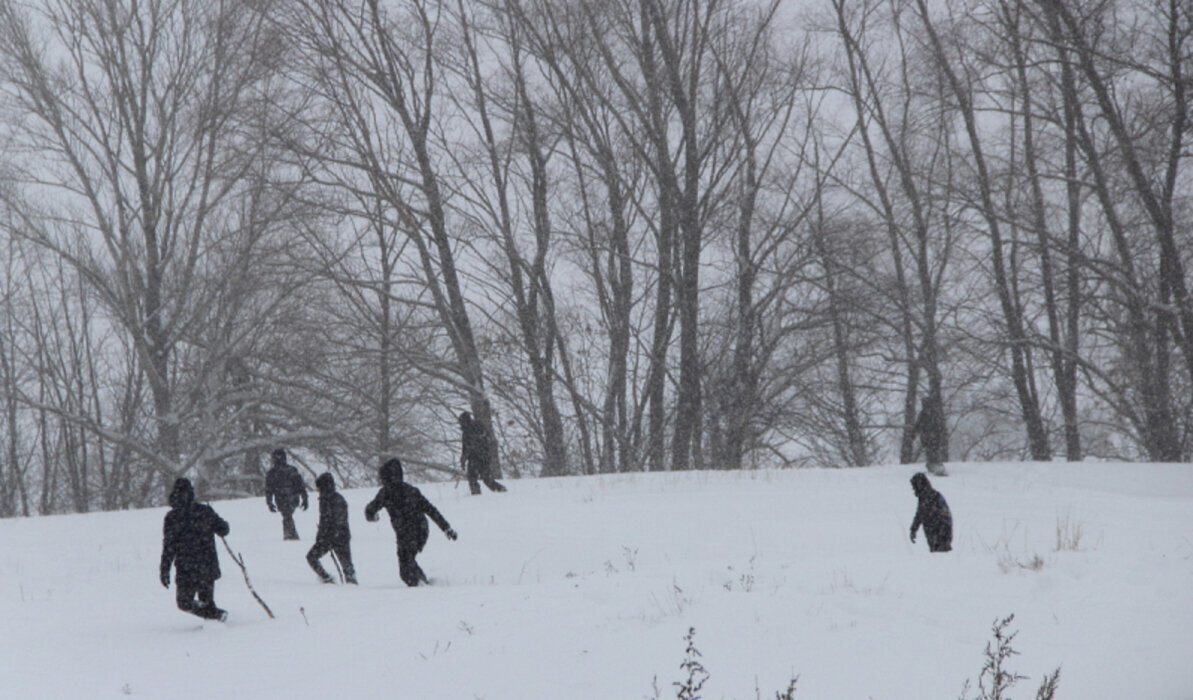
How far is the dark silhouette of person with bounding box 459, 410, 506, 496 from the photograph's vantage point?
1741 centimetres

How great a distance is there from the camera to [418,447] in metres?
30.0

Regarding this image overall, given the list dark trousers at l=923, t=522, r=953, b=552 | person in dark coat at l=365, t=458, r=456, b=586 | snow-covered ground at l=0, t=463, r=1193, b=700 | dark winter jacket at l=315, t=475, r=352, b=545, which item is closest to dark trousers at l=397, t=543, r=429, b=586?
person in dark coat at l=365, t=458, r=456, b=586

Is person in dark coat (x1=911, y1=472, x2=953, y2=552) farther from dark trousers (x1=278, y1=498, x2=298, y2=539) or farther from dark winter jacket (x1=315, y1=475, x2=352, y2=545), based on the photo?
dark trousers (x1=278, y1=498, x2=298, y2=539)

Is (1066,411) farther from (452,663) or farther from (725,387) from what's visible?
(452,663)

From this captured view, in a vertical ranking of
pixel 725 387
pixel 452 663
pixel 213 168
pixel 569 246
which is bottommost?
pixel 452 663

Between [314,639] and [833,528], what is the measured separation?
296 inches

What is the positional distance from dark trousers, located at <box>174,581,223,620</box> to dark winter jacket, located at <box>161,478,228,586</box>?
1.0 inches

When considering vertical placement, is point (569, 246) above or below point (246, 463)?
above

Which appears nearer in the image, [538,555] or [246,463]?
[538,555]

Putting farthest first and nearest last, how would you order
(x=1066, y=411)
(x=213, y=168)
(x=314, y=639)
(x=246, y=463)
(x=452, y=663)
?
(x=246, y=463)
(x=1066, y=411)
(x=213, y=168)
(x=314, y=639)
(x=452, y=663)

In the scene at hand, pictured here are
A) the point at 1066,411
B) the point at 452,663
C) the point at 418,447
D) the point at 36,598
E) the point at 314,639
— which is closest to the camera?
the point at 452,663

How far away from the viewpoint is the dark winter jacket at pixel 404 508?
1048cm

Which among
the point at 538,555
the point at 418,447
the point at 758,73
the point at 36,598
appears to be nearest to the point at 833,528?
the point at 538,555

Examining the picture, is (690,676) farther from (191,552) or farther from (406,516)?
(406,516)
